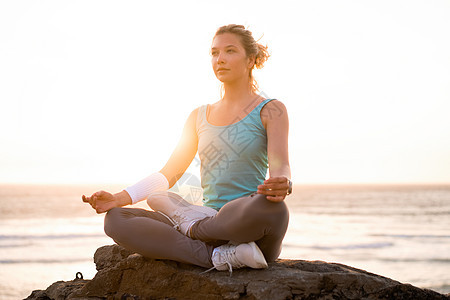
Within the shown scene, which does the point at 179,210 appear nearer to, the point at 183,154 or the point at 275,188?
the point at 183,154

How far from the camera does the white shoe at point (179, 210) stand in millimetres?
2873

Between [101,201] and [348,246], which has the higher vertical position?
[101,201]

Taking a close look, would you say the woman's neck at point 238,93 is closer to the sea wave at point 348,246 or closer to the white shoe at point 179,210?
the white shoe at point 179,210

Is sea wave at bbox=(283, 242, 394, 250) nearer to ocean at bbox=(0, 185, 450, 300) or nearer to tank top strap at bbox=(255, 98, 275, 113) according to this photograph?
ocean at bbox=(0, 185, 450, 300)

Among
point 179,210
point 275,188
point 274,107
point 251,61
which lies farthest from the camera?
point 251,61

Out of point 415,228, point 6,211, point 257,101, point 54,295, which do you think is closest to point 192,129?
point 257,101

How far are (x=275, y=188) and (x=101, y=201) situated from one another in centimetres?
116

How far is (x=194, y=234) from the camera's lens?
9.28ft

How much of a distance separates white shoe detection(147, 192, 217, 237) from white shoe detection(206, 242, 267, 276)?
233 millimetres

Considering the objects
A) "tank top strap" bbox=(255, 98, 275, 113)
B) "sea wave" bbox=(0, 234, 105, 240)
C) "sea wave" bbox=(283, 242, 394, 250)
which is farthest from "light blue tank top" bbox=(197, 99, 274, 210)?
"sea wave" bbox=(0, 234, 105, 240)

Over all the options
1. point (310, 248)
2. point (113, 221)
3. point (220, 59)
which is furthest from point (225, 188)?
point (310, 248)

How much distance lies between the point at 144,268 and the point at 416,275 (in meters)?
10.5

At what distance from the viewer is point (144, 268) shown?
115 inches

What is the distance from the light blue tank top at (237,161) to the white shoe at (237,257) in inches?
14.0
